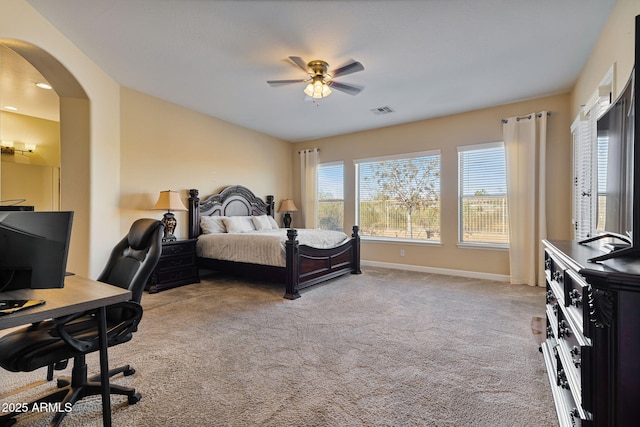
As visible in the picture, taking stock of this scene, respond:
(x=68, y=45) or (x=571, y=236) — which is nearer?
(x=68, y=45)

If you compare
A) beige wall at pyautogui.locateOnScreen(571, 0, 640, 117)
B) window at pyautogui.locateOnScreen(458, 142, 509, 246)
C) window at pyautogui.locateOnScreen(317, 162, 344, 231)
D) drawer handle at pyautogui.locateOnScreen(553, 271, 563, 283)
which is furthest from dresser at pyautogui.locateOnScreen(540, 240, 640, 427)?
window at pyautogui.locateOnScreen(317, 162, 344, 231)

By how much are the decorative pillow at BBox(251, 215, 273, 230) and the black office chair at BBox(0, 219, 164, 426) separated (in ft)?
11.1

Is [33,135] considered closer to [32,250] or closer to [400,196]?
[32,250]

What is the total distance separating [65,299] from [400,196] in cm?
510

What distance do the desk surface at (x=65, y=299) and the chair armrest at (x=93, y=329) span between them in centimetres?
11

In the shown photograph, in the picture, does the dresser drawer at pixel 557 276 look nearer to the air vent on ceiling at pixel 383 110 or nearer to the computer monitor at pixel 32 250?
the computer monitor at pixel 32 250

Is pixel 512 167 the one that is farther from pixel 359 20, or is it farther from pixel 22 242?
pixel 22 242

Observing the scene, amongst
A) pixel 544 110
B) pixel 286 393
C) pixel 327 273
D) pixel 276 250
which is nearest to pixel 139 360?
pixel 286 393

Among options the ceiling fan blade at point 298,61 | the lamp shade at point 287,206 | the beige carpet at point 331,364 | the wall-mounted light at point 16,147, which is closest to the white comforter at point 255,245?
the beige carpet at point 331,364

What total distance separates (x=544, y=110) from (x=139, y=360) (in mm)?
5572

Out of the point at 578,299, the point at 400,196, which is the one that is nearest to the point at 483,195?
the point at 400,196

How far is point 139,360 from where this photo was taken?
2186 mm

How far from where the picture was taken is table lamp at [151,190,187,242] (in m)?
4.15

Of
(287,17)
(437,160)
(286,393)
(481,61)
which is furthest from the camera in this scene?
(437,160)
